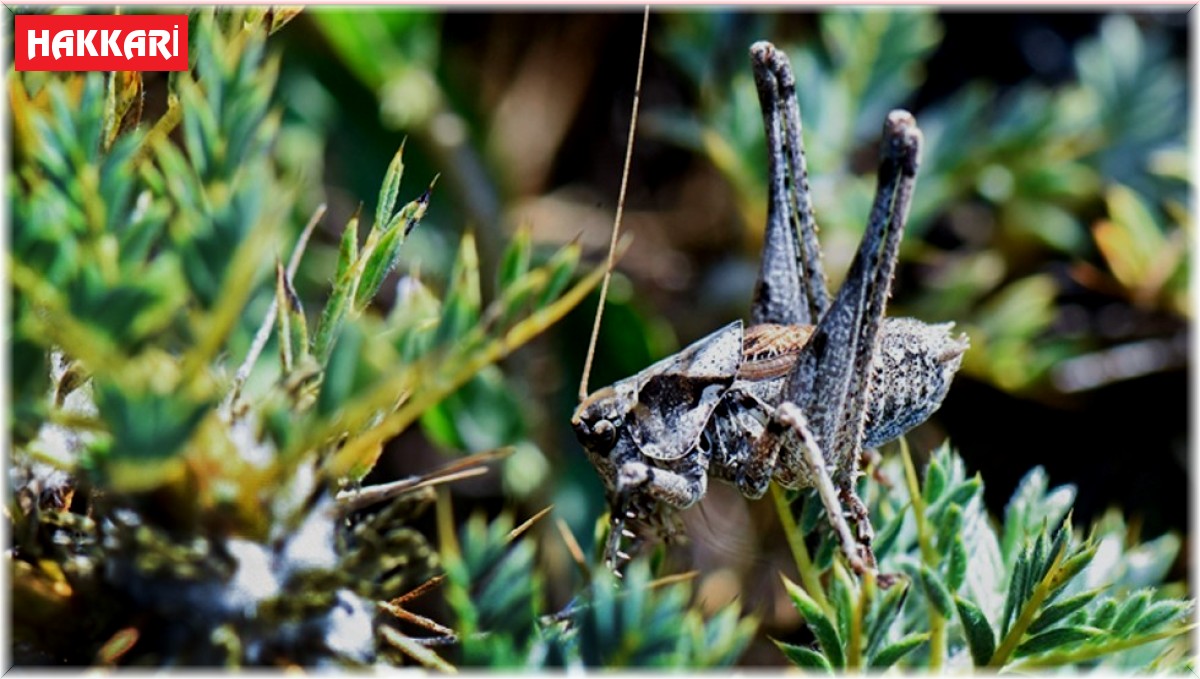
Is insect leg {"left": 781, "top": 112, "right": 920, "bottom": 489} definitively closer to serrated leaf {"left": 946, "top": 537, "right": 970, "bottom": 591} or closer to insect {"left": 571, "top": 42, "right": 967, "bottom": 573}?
insect {"left": 571, "top": 42, "right": 967, "bottom": 573}

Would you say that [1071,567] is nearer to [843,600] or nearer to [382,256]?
[843,600]

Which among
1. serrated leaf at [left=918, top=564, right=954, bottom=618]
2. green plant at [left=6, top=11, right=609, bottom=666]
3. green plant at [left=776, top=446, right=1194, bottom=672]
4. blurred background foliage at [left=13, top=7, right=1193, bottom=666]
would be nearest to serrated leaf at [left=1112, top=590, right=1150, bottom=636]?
green plant at [left=776, top=446, right=1194, bottom=672]

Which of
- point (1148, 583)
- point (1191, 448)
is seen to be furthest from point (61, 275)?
point (1191, 448)

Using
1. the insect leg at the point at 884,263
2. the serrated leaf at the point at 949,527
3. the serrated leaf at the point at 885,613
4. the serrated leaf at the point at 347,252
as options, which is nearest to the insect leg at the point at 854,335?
the insect leg at the point at 884,263

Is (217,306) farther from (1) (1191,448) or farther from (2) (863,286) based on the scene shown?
(1) (1191,448)

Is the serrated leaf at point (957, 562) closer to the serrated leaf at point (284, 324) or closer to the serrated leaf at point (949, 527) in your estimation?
the serrated leaf at point (949, 527)

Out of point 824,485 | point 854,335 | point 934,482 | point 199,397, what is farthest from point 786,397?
point 199,397
